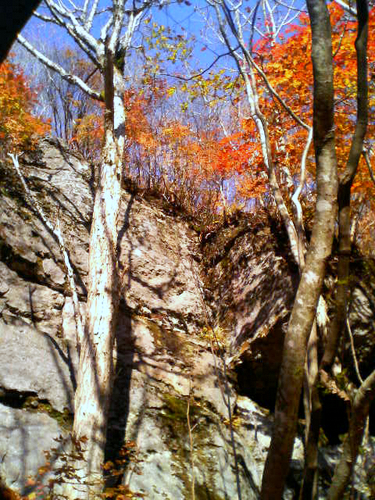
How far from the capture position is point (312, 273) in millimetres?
2307

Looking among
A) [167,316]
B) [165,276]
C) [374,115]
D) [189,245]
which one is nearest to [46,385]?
[167,316]

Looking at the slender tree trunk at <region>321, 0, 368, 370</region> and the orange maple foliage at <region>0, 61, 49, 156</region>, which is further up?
the orange maple foliage at <region>0, 61, 49, 156</region>

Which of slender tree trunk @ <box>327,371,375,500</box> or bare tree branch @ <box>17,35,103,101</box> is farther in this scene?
bare tree branch @ <box>17,35,103,101</box>

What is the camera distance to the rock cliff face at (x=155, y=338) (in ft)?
13.0

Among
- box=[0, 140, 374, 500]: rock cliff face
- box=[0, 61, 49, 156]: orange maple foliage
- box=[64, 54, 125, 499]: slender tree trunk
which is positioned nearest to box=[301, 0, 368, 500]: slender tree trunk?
box=[0, 140, 374, 500]: rock cliff face

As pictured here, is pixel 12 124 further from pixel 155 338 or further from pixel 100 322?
pixel 100 322

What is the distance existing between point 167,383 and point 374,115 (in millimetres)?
5441

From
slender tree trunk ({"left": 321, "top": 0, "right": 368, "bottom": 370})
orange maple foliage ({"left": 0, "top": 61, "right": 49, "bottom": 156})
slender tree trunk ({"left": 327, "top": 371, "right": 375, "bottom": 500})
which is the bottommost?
slender tree trunk ({"left": 327, "top": 371, "right": 375, "bottom": 500})

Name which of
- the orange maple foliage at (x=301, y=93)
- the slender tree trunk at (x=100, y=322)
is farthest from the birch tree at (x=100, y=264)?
the orange maple foliage at (x=301, y=93)

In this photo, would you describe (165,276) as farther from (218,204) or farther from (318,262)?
(318,262)

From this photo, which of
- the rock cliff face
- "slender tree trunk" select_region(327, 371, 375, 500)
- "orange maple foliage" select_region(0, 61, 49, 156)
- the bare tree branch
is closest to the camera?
"slender tree trunk" select_region(327, 371, 375, 500)

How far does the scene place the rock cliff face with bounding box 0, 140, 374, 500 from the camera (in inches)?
155

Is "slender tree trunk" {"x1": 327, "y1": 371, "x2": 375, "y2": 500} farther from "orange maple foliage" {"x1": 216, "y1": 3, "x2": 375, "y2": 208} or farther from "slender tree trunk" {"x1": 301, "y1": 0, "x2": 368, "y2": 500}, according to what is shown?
"orange maple foliage" {"x1": 216, "y1": 3, "x2": 375, "y2": 208}

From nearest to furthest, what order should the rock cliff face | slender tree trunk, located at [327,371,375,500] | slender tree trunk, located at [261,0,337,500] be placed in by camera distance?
1. slender tree trunk, located at [261,0,337,500]
2. slender tree trunk, located at [327,371,375,500]
3. the rock cliff face
